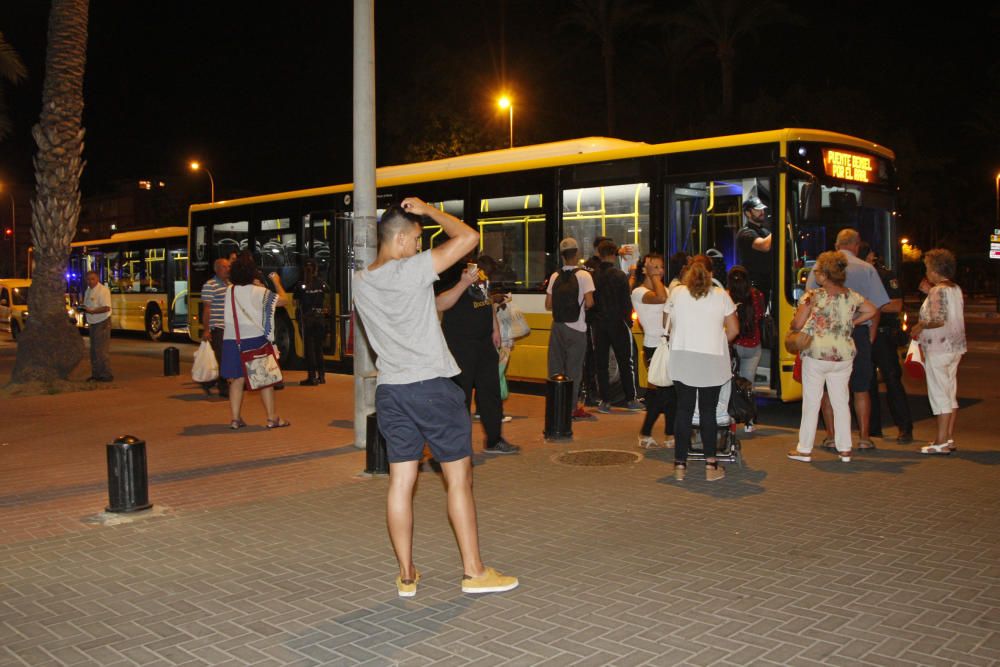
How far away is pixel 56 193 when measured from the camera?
1491 cm

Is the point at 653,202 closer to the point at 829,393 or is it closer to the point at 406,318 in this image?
the point at 829,393

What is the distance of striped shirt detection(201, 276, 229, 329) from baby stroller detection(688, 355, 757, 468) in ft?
21.7

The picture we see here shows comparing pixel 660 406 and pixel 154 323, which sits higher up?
pixel 154 323

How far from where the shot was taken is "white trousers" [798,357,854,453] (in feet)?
27.6

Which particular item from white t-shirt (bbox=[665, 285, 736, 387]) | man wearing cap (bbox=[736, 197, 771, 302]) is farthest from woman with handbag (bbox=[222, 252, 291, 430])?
man wearing cap (bbox=[736, 197, 771, 302])

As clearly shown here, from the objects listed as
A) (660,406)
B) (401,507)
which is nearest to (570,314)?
(660,406)

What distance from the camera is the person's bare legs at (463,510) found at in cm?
505

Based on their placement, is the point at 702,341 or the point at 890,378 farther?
the point at 890,378

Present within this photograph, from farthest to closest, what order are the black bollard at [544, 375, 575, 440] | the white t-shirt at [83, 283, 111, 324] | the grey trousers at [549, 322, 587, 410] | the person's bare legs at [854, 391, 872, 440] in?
1. the white t-shirt at [83, 283, 111, 324]
2. the grey trousers at [549, 322, 587, 410]
3. the black bollard at [544, 375, 575, 440]
4. the person's bare legs at [854, 391, 872, 440]

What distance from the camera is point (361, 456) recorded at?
9.07m

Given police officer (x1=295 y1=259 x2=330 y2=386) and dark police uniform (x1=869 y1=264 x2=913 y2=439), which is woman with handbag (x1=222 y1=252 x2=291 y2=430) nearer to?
police officer (x1=295 y1=259 x2=330 y2=386)

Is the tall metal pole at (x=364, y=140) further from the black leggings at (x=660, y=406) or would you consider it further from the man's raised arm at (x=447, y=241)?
the man's raised arm at (x=447, y=241)

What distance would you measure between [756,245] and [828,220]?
0.93 metres

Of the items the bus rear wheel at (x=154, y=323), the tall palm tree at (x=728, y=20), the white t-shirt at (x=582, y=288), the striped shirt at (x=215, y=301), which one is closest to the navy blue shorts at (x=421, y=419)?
the white t-shirt at (x=582, y=288)
